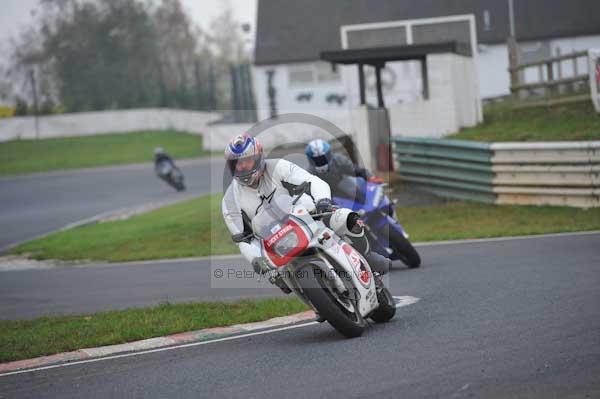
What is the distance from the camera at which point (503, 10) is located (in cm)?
4638

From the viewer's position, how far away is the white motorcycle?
780cm

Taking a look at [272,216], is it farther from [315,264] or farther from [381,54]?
[381,54]

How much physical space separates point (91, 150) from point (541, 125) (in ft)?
97.5

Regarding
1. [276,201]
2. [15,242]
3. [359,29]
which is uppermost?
[359,29]

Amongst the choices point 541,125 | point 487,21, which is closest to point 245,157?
point 541,125

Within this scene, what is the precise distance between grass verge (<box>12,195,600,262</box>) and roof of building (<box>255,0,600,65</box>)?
25.4 metres

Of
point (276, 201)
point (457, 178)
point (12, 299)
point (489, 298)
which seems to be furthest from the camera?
point (457, 178)

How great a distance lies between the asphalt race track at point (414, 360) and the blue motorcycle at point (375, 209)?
180 cm

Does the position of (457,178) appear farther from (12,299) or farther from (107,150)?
(107,150)

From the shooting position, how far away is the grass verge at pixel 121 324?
29.6ft

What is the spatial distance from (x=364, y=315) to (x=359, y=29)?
723 inches

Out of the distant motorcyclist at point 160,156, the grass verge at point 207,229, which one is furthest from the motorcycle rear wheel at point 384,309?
the distant motorcyclist at point 160,156

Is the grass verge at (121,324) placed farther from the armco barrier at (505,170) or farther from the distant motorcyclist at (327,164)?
the armco barrier at (505,170)

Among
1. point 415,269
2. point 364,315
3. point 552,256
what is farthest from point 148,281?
point 364,315
